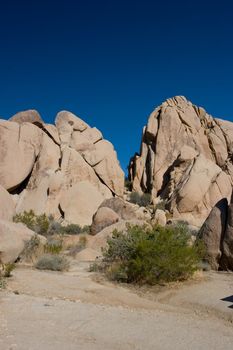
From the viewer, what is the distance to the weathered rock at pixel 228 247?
1301 cm

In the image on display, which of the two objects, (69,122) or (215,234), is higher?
(69,122)

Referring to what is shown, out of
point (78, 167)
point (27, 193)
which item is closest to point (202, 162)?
point (78, 167)

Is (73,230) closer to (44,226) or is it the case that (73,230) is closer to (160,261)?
(44,226)

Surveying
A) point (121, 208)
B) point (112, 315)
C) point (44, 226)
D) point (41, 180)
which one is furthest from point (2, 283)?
point (41, 180)

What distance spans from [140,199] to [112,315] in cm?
3256

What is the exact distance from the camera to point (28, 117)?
119ft

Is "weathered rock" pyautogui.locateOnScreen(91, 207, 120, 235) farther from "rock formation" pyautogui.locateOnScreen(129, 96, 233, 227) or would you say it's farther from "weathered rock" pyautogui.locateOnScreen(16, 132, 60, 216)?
"rock formation" pyautogui.locateOnScreen(129, 96, 233, 227)

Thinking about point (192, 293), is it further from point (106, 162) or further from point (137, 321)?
point (106, 162)

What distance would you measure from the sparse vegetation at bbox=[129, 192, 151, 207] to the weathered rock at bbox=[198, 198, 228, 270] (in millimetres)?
25505

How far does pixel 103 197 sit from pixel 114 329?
28736mm

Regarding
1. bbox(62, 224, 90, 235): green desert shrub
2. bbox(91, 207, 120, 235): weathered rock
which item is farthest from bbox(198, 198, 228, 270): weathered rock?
bbox(62, 224, 90, 235): green desert shrub

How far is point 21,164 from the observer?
32.9 meters

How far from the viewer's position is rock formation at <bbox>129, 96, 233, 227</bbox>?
3616cm

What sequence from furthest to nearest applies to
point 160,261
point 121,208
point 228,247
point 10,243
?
point 121,208, point 10,243, point 228,247, point 160,261
